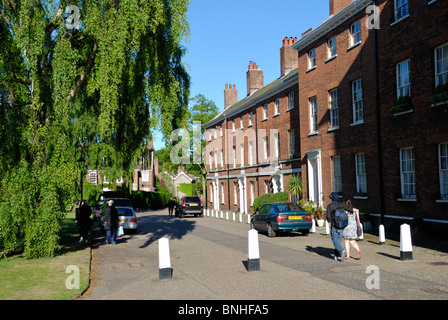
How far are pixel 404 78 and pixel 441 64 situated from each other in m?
2.23

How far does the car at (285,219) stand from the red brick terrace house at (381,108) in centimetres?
341

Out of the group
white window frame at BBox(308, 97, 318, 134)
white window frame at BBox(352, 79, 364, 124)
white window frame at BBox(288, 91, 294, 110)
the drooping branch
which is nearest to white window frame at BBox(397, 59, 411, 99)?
white window frame at BBox(352, 79, 364, 124)

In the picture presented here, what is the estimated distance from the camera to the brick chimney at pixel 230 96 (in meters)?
54.5

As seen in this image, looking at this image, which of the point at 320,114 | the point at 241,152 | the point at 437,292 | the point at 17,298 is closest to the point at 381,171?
the point at 320,114

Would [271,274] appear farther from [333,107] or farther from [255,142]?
[255,142]

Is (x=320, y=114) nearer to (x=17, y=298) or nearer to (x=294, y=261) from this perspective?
(x=294, y=261)

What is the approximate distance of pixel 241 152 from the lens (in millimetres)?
41844

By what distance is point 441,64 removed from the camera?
15734 millimetres

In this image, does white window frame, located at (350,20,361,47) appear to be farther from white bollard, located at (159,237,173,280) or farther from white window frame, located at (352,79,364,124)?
white bollard, located at (159,237,173,280)

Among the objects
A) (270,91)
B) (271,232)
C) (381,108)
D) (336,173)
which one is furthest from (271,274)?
(270,91)

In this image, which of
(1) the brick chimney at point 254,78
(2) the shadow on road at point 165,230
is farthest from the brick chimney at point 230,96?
(2) the shadow on road at point 165,230

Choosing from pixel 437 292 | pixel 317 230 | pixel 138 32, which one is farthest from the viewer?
pixel 317 230

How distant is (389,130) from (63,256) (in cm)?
1388

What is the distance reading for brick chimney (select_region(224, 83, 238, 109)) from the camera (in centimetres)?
5453
